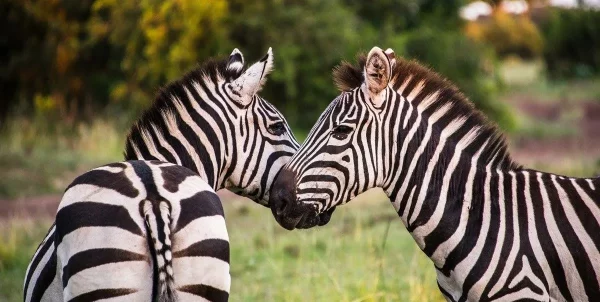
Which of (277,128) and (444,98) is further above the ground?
(277,128)

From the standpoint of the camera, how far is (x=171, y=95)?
198 inches

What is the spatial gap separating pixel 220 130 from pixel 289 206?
0.70 meters

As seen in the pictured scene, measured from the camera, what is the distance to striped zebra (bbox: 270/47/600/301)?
4426mm

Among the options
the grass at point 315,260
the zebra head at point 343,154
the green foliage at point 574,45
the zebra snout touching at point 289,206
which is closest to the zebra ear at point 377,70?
the zebra head at point 343,154

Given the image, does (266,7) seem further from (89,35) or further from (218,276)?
(218,276)

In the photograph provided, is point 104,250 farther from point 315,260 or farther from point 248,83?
point 315,260

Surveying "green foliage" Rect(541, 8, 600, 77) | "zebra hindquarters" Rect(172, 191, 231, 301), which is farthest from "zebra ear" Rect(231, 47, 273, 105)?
"green foliage" Rect(541, 8, 600, 77)

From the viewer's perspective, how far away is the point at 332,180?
15.4 ft

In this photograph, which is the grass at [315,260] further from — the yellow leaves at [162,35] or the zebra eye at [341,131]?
the yellow leaves at [162,35]

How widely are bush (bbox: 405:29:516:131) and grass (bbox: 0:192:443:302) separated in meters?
11.3

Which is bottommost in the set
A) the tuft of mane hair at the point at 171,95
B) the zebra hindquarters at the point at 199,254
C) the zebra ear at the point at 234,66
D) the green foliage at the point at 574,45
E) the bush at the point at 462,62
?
the zebra hindquarters at the point at 199,254

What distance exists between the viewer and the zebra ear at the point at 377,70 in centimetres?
456

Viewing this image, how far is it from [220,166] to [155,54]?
15219 mm

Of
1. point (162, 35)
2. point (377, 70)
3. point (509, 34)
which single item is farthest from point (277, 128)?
point (509, 34)
